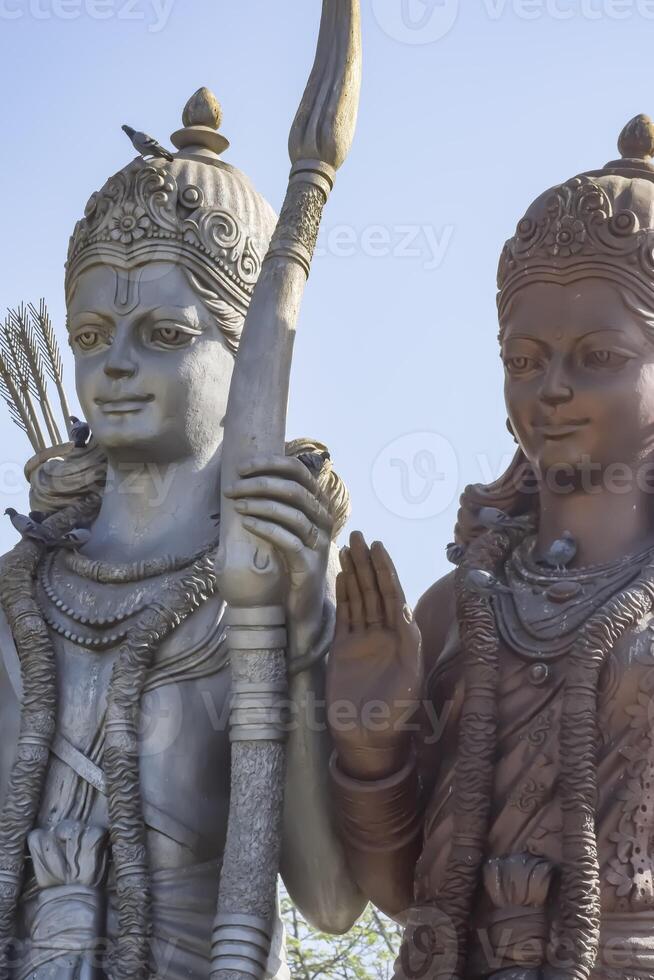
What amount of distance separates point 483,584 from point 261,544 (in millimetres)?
654

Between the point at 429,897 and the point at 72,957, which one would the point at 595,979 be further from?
the point at 72,957

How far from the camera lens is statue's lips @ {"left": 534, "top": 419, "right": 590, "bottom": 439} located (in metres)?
5.75

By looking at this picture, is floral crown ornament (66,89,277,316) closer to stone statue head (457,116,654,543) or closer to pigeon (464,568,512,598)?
stone statue head (457,116,654,543)

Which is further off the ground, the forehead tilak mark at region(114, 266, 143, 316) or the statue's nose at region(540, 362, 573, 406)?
the forehead tilak mark at region(114, 266, 143, 316)

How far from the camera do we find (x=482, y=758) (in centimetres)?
550

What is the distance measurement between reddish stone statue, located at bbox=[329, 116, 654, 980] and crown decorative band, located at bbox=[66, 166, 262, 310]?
0.98m

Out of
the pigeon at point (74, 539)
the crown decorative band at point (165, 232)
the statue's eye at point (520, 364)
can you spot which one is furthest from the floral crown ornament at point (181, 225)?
the statue's eye at point (520, 364)

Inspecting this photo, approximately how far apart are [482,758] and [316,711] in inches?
25.9

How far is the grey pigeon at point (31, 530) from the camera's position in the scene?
256 inches

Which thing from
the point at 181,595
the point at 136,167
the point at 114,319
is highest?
the point at 136,167

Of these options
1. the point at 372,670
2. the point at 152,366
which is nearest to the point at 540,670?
the point at 372,670

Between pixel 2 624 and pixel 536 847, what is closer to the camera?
pixel 536 847

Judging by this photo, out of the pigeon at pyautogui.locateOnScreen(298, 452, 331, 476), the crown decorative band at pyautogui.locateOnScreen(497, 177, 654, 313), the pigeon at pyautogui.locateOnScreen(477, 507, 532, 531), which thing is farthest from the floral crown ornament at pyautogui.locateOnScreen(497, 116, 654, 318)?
the pigeon at pyautogui.locateOnScreen(298, 452, 331, 476)

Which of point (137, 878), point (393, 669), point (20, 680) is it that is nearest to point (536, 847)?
point (393, 669)
